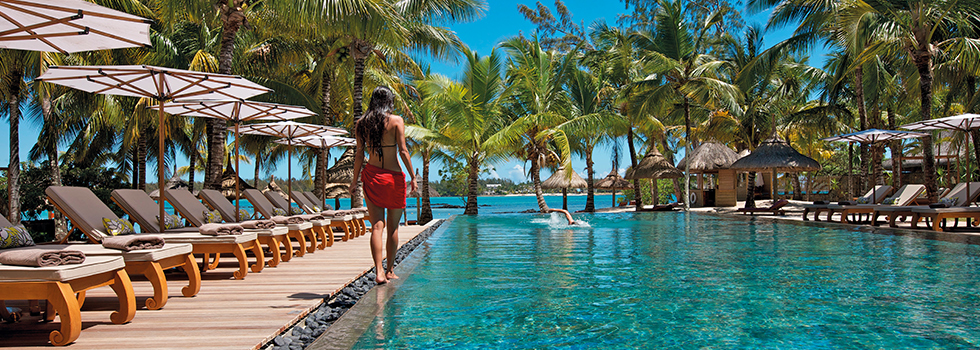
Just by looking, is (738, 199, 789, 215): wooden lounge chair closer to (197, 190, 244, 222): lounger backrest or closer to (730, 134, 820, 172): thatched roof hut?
(730, 134, 820, 172): thatched roof hut

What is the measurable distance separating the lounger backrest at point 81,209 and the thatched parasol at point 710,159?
64.7ft

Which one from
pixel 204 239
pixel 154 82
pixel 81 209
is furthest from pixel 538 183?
pixel 81 209

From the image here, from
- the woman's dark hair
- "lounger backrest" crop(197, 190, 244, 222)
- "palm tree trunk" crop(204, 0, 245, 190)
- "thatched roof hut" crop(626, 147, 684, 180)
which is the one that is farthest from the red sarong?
"thatched roof hut" crop(626, 147, 684, 180)

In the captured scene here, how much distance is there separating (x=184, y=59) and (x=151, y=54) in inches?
65.5

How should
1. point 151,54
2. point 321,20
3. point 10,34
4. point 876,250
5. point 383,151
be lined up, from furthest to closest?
point 151,54 → point 321,20 → point 876,250 → point 383,151 → point 10,34

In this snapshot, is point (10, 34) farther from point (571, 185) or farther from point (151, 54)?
point (571, 185)

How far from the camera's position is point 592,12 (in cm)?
3192

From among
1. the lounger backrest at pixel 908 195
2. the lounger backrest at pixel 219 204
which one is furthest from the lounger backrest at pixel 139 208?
the lounger backrest at pixel 908 195

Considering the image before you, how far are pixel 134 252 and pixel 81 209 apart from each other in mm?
1716

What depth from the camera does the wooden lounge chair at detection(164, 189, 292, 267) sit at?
16.9 ft

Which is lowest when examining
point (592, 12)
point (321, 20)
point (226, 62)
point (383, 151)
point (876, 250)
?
point (876, 250)

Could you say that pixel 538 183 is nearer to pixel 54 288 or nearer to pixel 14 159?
pixel 14 159

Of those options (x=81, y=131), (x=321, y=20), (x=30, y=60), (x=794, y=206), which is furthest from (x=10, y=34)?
(x=81, y=131)

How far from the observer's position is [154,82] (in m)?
5.07
